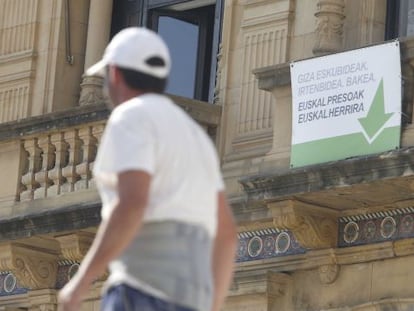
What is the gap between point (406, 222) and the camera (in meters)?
15.3

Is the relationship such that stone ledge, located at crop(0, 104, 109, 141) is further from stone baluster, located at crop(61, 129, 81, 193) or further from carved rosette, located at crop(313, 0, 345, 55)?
carved rosette, located at crop(313, 0, 345, 55)

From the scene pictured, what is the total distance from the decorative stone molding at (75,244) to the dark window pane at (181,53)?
6.84 ft

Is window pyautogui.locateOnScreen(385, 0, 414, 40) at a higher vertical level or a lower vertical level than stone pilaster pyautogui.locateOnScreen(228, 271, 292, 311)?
higher

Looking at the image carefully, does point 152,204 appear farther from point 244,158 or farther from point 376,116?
point 244,158

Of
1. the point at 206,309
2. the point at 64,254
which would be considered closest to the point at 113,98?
the point at 206,309

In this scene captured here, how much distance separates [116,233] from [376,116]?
28.1ft

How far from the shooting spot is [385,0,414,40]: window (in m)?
16.3

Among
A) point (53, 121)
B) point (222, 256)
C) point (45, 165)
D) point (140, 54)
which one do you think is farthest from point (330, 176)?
point (140, 54)

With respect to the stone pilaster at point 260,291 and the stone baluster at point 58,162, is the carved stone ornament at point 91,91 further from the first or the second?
the stone pilaster at point 260,291

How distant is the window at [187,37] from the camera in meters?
19.1

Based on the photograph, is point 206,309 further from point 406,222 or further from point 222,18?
point 222,18

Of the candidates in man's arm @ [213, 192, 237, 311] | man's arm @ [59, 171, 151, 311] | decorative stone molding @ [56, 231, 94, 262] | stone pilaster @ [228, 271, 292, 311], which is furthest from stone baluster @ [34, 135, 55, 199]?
man's arm @ [59, 171, 151, 311]

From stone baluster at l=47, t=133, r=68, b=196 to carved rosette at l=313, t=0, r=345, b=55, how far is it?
2923mm

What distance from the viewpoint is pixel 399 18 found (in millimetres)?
16500
